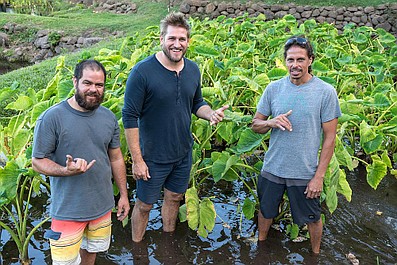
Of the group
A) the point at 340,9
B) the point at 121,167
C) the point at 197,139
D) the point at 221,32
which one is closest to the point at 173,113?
the point at 121,167

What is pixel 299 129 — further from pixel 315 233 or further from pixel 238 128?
pixel 238 128

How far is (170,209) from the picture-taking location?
325cm

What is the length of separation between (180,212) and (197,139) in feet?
2.24

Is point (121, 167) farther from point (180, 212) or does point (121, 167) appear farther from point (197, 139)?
point (197, 139)

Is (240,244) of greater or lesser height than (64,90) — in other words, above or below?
below

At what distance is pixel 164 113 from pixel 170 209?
2.56 feet

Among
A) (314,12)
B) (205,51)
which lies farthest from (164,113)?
(314,12)

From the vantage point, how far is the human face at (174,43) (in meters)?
2.69

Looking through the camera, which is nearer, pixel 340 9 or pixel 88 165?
pixel 88 165

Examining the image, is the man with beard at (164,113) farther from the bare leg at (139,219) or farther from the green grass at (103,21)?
the green grass at (103,21)

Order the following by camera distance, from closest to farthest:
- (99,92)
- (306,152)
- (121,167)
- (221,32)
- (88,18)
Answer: (99,92)
(121,167)
(306,152)
(221,32)
(88,18)

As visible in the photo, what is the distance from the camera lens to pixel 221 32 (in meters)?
6.85

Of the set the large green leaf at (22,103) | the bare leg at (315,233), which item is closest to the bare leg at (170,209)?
the bare leg at (315,233)

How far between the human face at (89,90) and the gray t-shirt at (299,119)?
104 centimetres
